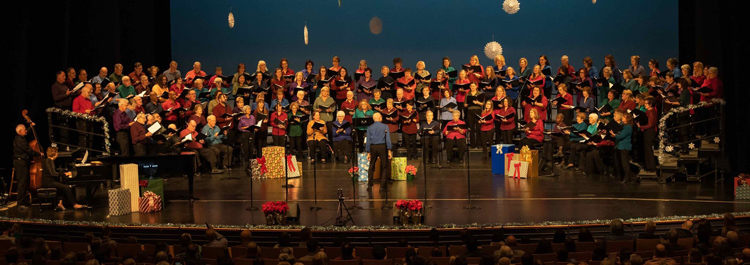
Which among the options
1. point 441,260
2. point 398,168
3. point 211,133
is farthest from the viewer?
point 211,133

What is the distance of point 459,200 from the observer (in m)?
11.2

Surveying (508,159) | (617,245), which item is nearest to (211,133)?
(508,159)

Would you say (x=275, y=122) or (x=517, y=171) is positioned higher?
(x=275, y=122)

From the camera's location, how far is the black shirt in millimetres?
11578

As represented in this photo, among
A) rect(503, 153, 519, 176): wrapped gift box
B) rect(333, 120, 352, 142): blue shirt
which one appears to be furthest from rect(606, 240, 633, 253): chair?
rect(333, 120, 352, 142): blue shirt

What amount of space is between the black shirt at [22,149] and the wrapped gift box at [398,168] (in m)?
5.44

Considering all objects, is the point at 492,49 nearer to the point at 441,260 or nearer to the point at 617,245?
the point at 617,245

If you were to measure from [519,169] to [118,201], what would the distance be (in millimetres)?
6331

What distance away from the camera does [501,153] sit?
13633mm

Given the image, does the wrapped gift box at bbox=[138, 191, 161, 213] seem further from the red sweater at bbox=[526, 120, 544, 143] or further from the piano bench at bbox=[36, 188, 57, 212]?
the red sweater at bbox=[526, 120, 544, 143]

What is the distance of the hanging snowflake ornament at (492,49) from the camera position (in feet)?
59.7

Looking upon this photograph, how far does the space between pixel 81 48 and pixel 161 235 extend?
8194 mm

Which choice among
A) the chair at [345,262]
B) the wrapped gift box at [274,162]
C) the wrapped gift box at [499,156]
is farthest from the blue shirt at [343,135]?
the chair at [345,262]

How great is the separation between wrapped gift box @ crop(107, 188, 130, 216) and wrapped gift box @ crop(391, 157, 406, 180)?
432 cm
